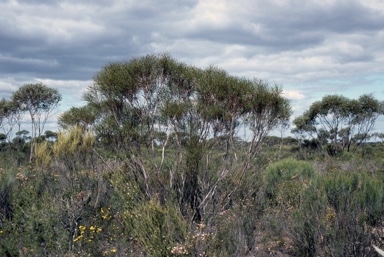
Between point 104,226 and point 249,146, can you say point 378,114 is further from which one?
point 104,226

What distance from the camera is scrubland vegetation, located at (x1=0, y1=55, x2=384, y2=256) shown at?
26.2 ft

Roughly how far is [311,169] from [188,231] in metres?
8.48

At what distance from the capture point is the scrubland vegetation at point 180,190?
26.2ft

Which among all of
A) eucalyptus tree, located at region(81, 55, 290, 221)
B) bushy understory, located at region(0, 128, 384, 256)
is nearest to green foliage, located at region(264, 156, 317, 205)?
bushy understory, located at region(0, 128, 384, 256)

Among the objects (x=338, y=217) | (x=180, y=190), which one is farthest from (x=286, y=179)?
(x=338, y=217)

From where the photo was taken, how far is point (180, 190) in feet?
34.3

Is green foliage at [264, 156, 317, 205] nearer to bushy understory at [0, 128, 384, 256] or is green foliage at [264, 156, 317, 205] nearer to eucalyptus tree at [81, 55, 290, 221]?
bushy understory at [0, 128, 384, 256]

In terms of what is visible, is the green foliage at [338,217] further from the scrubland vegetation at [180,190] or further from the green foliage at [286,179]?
the green foliage at [286,179]

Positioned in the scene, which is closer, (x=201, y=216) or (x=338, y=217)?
(x=338, y=217)

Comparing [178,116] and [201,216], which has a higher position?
[178,116]

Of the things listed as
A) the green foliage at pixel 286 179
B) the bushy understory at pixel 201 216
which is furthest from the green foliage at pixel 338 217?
the green foliage at pixel 286 179

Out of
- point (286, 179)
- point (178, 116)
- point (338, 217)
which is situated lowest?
point (338, 217)

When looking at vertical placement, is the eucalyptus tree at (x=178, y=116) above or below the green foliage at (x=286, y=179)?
above

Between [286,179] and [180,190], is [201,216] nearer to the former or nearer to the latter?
[180,190]
